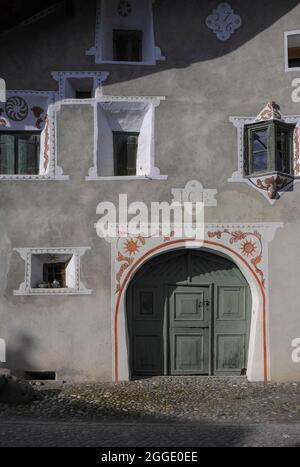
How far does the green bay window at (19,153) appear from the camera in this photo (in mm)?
10656

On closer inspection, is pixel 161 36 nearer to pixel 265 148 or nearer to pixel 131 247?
pixel 265 148

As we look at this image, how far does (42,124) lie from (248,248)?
4547mm

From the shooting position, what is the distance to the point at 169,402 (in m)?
8.91

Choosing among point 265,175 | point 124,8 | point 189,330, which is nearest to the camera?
point 265,175

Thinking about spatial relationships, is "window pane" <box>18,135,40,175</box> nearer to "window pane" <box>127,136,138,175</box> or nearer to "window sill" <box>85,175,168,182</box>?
"window sill" <box>85,175,168,182</box>

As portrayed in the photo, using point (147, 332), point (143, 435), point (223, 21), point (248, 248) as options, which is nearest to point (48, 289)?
point (147, 332)

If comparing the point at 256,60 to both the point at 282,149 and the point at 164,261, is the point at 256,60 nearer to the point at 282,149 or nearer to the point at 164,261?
the point at 282,149

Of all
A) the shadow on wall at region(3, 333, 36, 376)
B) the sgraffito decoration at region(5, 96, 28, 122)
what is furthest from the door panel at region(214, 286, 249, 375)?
the sgraffito decoration at region(5, 96, 28, 122)

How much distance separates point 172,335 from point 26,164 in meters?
4.28

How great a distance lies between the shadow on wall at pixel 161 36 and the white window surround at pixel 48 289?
10.6ft

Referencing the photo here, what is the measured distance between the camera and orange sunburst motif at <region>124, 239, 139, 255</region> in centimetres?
1030

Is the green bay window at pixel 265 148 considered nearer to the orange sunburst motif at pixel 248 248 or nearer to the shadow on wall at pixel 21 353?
the orange sunburst motif at pixel 248 248

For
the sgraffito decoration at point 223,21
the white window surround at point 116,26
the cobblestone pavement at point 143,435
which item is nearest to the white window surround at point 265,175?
the sgraffito decoration at point 223,21

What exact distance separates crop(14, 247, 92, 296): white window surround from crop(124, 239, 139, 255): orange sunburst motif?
0.72 m
